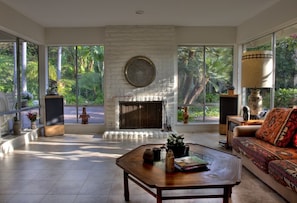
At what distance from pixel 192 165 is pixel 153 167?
1.17ft

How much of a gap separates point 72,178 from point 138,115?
3.23 meters

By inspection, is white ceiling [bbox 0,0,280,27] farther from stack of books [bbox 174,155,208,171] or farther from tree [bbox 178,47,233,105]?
stack of books [bbox 174,155,208,171]

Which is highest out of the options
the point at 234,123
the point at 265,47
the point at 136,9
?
the point at 136,9

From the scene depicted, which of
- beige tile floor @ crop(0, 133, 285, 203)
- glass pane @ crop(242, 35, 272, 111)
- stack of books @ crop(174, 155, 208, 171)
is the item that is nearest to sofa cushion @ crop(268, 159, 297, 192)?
beige tile floor @ crop(0, 133, 285, 203)

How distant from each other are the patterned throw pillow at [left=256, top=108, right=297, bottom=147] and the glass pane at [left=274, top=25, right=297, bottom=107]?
107 centimetres

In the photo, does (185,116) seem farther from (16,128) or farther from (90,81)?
(16,128)

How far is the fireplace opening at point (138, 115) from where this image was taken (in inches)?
260

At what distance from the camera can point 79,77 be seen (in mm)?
6902

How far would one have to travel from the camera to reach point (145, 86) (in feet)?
21.7

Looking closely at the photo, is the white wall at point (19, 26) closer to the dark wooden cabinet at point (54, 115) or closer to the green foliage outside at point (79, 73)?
the green foliage outside at point (79, 73)

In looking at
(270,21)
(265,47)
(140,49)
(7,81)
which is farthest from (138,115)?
(270,21)

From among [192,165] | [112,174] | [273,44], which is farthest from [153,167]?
[273,44]

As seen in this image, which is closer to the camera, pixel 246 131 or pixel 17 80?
pixel 246 131

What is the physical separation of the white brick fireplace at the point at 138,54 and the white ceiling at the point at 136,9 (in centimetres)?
29
